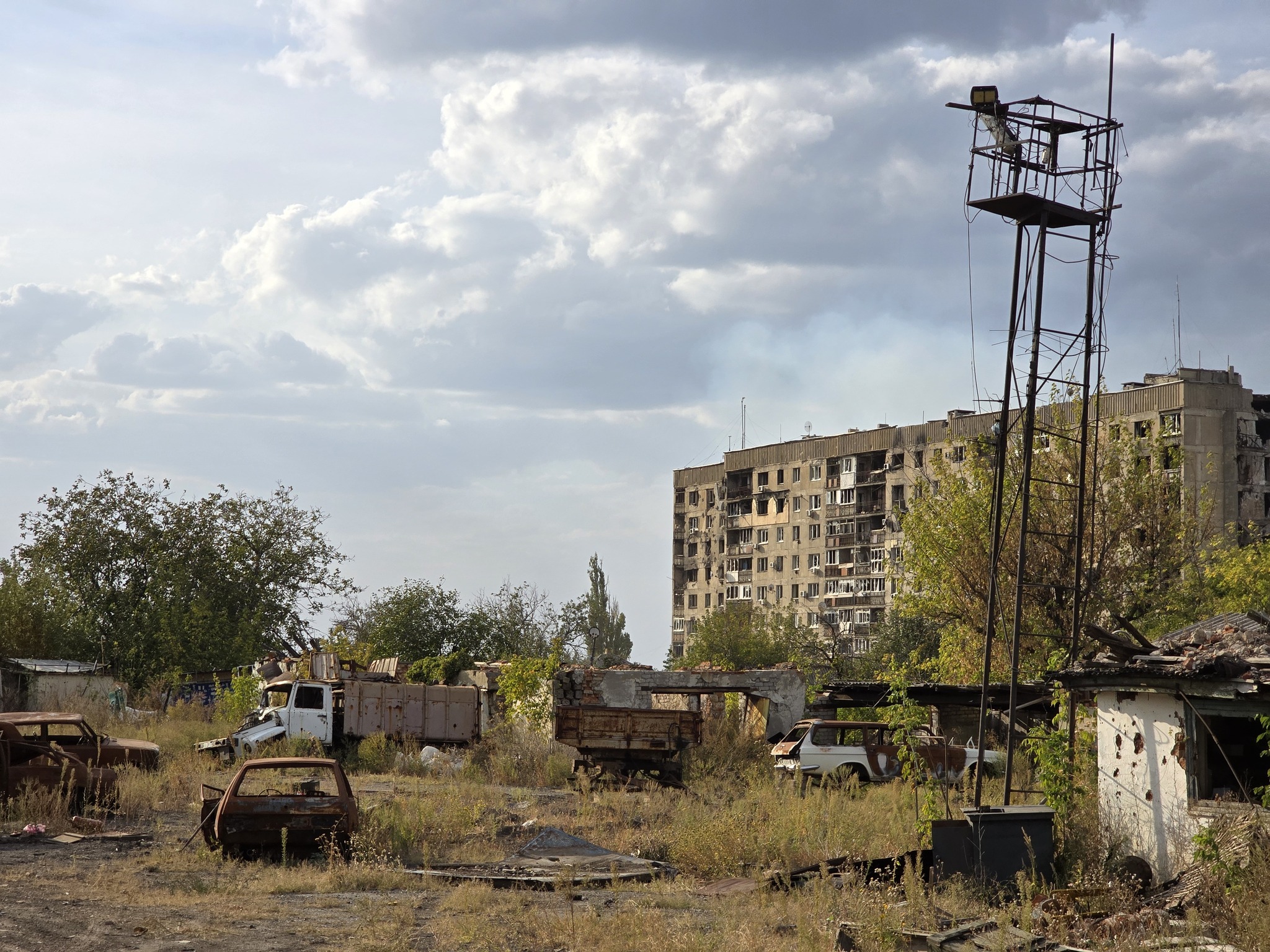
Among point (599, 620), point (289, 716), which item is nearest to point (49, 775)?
point (289, 716)

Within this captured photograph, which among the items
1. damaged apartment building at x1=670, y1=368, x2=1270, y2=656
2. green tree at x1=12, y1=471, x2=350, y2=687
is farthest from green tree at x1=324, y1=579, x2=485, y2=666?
damaged apartment building at x1=670, y1=368, x2=1270, y2=656

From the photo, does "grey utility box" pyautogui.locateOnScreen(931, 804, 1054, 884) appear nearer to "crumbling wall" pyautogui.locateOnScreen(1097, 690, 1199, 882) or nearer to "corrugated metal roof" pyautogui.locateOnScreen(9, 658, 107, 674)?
"crumbling wall" pyautogui.locateOnScreen(1097, 690, 1199, 882)

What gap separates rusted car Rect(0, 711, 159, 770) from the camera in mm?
17906

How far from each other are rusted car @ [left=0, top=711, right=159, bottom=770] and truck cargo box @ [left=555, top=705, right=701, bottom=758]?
7.16 meters

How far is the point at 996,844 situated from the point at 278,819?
8.03 m

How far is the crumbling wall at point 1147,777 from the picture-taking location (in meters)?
12.1

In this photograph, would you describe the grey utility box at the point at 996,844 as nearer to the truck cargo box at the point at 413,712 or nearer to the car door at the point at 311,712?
the car door at the point at 311,712

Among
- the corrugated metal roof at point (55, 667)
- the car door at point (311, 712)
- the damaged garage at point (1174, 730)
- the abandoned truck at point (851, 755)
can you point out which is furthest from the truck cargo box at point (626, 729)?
the corrugated metal roof at point (55, 667)

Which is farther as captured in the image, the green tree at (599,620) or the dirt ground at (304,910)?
the green tree at (599,620)

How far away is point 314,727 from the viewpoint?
2642 centimetres

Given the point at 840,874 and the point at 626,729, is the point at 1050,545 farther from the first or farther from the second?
the point at 840,874

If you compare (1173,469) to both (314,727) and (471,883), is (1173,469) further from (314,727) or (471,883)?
(471,883)

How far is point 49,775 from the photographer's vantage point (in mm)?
17109

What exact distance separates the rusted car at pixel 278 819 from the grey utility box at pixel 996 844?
22.4 feet
